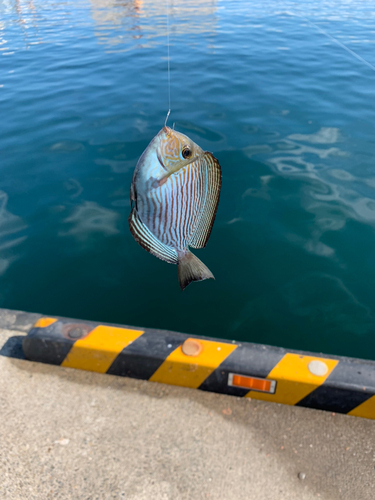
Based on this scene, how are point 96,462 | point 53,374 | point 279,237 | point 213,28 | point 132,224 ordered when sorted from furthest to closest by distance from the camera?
point 213,28 < point 279,237 < point 53,374 < point 96,462 < point 132,224

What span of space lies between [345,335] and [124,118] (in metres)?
5.71

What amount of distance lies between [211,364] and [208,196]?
3.60ft

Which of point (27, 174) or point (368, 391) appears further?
point (27, 174)

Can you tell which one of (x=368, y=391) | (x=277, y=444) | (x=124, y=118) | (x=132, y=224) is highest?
(x=132, y=224)

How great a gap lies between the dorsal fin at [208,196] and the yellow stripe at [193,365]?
2.51ft

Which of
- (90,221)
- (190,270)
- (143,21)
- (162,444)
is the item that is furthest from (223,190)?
(143,21)

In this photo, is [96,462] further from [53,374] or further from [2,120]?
[2,120]

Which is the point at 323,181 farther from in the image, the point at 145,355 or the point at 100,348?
the point at 100,348

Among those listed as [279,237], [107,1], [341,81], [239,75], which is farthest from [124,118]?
[107,1]

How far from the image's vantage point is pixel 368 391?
Result: 203 centimetres

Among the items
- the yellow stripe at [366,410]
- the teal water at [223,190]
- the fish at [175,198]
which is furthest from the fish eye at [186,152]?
the teal water at [223,190]

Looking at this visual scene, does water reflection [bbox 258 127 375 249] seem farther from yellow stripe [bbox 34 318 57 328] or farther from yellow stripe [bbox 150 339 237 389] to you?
yellow stripe [bbox 34 318 57 328]

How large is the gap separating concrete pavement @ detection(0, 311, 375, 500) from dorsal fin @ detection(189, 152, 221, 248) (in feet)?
3.71

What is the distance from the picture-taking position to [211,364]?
220 centimetres
